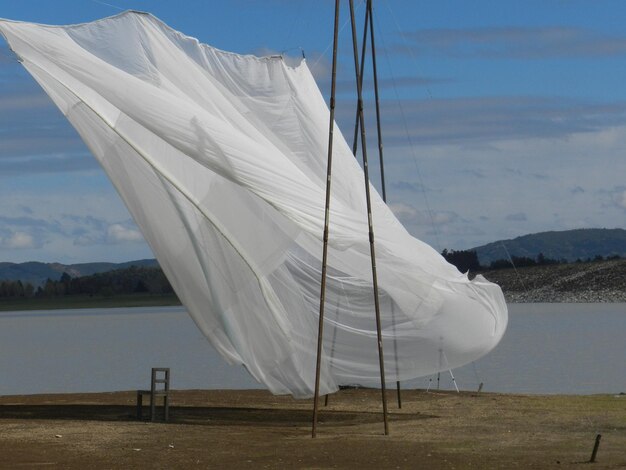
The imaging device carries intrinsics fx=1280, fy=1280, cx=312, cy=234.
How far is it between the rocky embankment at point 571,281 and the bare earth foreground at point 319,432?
91866 millimetres

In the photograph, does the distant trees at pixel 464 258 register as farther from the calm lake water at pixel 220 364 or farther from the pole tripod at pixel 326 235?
the pole tripod at pixel 326 235

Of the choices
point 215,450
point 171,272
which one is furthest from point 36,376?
point 215,450

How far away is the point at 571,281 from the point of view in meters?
114

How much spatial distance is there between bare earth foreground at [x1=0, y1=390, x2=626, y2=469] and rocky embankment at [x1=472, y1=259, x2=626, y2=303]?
9187 centimetres

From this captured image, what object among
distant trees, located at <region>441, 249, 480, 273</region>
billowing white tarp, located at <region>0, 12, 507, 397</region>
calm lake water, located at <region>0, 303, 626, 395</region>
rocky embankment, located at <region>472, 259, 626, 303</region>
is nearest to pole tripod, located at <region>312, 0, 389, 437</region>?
billowing white tarp, located at <region>0, 12, 507, 397</region>

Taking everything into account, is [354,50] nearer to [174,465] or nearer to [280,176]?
[280,176]

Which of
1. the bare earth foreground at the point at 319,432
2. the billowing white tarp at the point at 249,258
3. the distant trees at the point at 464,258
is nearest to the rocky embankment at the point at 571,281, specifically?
the distant trees at the point at 464,258

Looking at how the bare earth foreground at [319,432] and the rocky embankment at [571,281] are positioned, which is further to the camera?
the rocky embankment at [571,281]

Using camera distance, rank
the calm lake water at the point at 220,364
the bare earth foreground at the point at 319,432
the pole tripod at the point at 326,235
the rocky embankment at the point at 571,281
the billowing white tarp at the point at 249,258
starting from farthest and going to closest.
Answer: the rocky embankment at the point at 571,281
the calm lake water at the point at 220,364
the billowing white tarp at the point at 249,258
the pole tripod at the point at 326,235
the bare earth foreground at the point at 319,432

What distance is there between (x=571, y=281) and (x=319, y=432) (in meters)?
101

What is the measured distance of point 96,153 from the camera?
17219 millimetres

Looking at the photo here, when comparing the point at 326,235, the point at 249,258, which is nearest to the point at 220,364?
the point at 249,258

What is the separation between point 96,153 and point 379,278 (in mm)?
4156

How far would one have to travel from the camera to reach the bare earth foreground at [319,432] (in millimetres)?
13398
